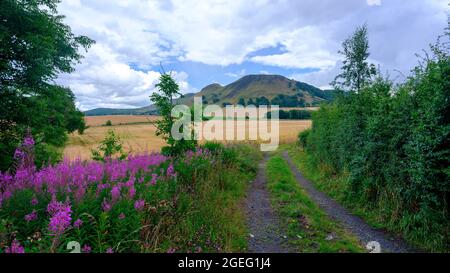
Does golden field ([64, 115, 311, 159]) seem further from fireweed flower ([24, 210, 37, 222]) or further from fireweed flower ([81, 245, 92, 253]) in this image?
fireweed flower ([81, 245, 92, 253])

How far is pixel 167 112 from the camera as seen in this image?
746cm

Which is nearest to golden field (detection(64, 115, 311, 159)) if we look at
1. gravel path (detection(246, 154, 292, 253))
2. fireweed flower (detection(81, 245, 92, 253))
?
fireweed flower (detection(81, 245, 92, 253))

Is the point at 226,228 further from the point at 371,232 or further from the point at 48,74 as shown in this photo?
the point at 48,74

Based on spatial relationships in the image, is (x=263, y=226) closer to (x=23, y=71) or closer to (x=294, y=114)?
(x=23, y=71)

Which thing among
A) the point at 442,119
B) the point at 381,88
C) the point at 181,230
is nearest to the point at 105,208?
the point at 181,230

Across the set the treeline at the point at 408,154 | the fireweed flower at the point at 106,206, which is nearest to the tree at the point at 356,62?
the treeline at the point at 408,154

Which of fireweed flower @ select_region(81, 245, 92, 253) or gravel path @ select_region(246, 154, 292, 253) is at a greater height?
fireweed flower @ select_region(81, 245, 92, 253)

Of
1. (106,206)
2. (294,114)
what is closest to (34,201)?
(106,206)

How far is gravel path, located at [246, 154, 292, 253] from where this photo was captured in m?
4.76

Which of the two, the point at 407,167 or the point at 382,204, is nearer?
the point at 407,167

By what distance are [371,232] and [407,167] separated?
1.95 meters

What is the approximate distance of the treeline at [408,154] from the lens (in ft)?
17.2

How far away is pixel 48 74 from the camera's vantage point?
863 cm

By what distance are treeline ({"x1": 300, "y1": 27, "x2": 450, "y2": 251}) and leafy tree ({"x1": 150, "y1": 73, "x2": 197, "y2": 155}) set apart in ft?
20.3
